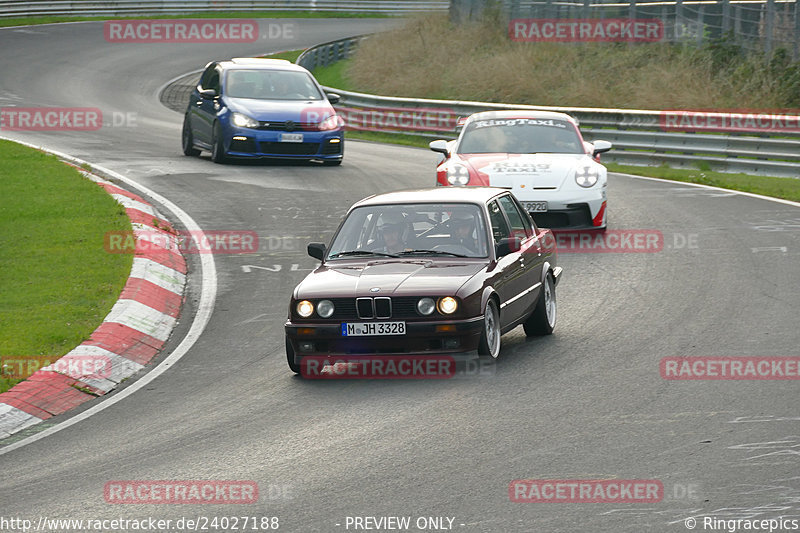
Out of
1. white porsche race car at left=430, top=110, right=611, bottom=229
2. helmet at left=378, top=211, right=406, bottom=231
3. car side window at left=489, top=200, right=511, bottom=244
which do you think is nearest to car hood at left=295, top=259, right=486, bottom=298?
helmet at left=378, top=211, right=406, bottom=231

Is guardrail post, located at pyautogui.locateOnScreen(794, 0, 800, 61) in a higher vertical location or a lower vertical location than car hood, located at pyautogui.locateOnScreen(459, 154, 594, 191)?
higher

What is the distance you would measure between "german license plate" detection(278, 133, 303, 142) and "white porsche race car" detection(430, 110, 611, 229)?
4923 millimetres

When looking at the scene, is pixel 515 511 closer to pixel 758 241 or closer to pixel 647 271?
pixel 647 271

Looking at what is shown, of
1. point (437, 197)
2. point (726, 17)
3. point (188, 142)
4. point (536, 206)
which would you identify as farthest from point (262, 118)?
point (726, 17)

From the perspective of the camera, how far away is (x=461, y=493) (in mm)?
6355

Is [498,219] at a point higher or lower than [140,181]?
higher

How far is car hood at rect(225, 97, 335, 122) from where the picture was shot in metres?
21.6

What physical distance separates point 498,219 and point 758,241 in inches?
224

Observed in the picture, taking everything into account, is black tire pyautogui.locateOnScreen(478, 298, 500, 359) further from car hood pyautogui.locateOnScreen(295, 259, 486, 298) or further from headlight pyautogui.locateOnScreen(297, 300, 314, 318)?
headlight pyautogui.locateOnScreen(297, 300, 314, 318)

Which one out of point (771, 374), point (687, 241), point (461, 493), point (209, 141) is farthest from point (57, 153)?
point (461, 493)

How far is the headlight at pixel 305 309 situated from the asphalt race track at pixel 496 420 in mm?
489

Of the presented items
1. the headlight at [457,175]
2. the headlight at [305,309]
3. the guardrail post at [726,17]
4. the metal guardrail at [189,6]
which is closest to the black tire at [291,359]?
the headlight at [305,309]

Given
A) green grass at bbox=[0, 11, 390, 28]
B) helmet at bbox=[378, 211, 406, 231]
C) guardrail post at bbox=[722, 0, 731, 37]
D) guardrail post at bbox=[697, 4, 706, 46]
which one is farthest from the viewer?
green grass at bbox=[0, 11, 390, 28]

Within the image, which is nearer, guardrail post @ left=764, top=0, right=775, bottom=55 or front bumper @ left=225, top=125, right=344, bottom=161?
front bumper @ left=225, top=125, right=344, bottom=161
